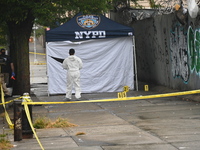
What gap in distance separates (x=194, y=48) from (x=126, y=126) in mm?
5768

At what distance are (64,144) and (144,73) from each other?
13495 millimetres

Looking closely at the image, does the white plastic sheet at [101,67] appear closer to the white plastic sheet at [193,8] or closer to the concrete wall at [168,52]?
the concrete wall at [168,52]

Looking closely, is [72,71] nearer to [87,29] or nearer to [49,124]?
[87,29]

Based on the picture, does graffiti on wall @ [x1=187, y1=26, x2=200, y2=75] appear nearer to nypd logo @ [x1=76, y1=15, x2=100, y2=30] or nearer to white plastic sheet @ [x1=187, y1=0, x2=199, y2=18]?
white plastic sheet @ [x1=187, y1=0, x2=199, y2=18]

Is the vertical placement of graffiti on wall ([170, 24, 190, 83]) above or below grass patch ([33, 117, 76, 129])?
above

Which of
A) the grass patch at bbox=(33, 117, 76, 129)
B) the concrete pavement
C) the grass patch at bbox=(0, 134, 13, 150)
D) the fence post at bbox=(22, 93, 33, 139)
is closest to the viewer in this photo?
the grass patch at bbox=(0, 134, 13, 150)

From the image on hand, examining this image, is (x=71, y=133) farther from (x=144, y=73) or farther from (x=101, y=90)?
(x=144, y=73)

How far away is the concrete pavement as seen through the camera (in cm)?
866

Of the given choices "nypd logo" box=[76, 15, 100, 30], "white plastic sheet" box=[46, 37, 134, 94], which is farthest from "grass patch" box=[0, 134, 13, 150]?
"nypd logo" box=[76, 15, 100, 30]

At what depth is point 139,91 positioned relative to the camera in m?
19.0

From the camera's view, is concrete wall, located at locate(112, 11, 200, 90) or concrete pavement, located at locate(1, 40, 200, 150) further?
concrete wall, located at locate(112, 11, 200, 90)

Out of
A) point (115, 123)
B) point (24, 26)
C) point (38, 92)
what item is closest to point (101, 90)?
point (38, 92)

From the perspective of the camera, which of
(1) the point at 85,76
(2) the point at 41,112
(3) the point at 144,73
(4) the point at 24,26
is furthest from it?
(3) the point at 144,73

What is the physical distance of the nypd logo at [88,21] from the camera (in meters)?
18.3
